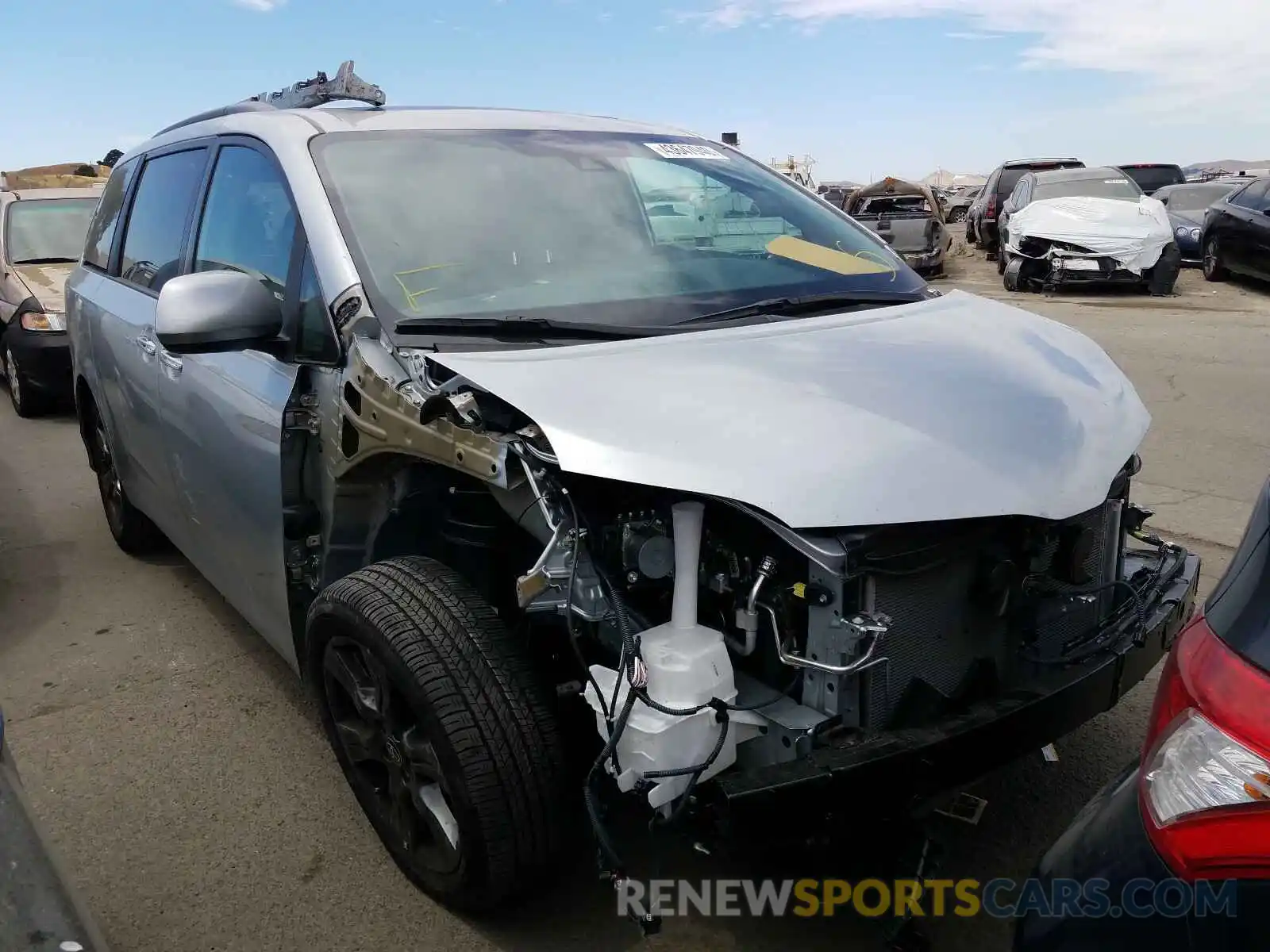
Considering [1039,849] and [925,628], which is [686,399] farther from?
[1039,849]

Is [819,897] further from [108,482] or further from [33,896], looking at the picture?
[108,482]

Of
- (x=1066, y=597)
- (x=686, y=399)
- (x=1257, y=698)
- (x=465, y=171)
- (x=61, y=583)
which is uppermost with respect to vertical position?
(x=465, y=171)

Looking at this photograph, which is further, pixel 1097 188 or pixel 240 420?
pixel 1097 188

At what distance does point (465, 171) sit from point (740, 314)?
2.93 ft

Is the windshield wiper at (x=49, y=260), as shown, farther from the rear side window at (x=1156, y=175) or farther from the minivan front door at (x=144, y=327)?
the rear side window at (x=1156, y=175)

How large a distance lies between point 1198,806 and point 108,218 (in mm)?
4773

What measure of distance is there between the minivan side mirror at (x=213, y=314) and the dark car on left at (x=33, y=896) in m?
1.11

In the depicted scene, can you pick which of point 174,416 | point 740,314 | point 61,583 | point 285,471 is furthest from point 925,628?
point 61,583

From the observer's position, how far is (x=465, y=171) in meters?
2.87

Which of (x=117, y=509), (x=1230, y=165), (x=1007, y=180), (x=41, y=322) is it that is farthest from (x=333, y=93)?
(x=1230, y=165)

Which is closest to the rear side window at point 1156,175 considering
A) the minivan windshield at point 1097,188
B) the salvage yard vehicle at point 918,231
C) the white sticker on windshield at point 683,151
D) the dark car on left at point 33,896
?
the salvage yard vehicle at point 918,231

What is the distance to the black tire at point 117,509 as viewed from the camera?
4.64m

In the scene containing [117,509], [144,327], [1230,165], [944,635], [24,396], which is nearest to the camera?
[944,635]

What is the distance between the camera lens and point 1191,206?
16.6m
